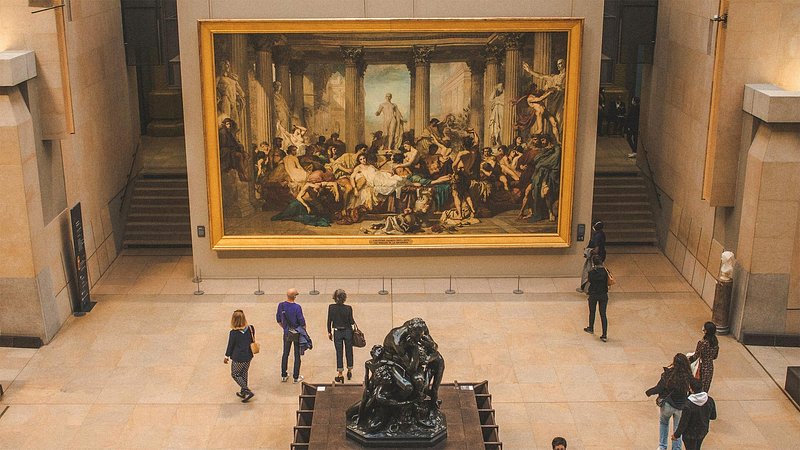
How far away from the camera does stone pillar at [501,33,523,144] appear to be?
20328 millimetres

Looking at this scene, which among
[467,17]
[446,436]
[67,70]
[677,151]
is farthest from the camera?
[677,151]

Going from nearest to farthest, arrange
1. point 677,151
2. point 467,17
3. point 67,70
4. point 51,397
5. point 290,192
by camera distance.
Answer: point 51,397
point 67,70
point 467,17
point 290,192
point 677,151

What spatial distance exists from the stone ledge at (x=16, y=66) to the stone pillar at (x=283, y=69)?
4.52 m

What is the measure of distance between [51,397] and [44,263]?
3.00 metres

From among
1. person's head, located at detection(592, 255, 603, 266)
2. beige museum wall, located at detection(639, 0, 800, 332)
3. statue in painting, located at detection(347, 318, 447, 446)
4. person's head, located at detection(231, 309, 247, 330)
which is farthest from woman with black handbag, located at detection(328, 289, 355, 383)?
beige museum wall, located at detection(639, 0, 800, 332)

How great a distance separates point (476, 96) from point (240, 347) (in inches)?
292

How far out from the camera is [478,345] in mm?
19172

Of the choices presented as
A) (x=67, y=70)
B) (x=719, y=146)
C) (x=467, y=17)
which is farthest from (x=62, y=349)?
(x=719, y=146)

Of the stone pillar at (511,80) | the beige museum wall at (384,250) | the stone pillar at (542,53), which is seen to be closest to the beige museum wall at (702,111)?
the beige museum wall at (384,250)

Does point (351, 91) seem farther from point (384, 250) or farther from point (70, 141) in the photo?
point (70, 141)

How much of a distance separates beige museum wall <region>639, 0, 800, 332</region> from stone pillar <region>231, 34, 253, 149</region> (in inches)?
357

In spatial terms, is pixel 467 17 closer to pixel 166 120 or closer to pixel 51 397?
pixel 51 397

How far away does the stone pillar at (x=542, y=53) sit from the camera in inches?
800

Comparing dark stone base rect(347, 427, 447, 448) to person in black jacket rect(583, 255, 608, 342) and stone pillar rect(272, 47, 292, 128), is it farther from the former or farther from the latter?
stone pillar rect(272, 47, 292, 128)
